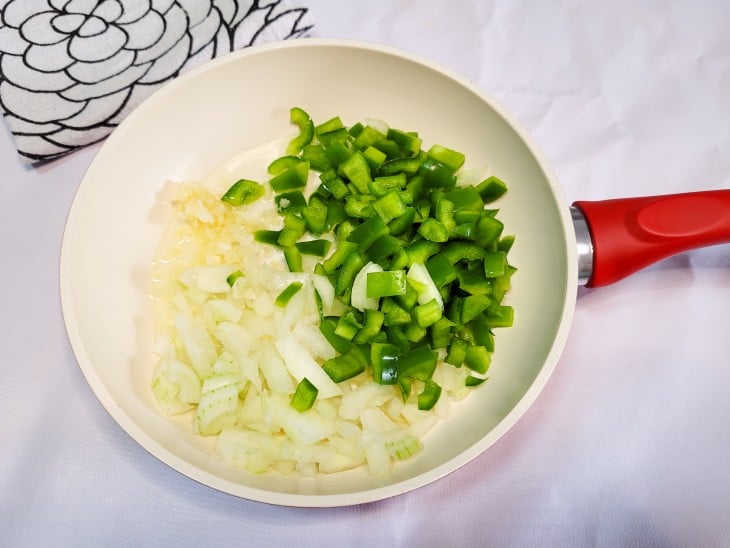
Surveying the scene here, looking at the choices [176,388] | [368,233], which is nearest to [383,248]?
[368,233]

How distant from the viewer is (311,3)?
1.65 metres

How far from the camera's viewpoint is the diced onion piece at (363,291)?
1.14 meters

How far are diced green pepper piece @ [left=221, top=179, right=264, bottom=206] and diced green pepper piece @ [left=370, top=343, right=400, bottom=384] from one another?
1.52ft

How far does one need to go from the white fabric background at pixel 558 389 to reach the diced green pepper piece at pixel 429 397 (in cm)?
20

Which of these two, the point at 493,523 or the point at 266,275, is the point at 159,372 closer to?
the point at 266,275

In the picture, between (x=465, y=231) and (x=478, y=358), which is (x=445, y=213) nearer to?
(x=465, y=231)

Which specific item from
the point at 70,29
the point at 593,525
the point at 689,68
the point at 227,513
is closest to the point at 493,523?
the point at 593,525

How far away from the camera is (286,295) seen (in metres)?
1.18

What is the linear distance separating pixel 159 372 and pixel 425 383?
0.51m

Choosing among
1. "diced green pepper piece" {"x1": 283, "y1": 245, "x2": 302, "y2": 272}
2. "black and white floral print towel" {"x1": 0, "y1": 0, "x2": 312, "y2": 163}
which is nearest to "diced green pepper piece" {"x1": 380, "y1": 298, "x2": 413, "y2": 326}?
"diced green pepper piece" {"x1": 283, "y1": 245, "x2": 302, "y2": 272}

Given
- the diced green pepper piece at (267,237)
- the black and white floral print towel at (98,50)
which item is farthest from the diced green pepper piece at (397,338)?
the black and white floral print towel at (98,50)

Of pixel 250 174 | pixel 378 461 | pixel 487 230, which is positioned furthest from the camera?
pixel 250 174

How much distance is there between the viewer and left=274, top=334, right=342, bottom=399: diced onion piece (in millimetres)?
1119

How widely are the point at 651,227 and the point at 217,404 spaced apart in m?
0.87
